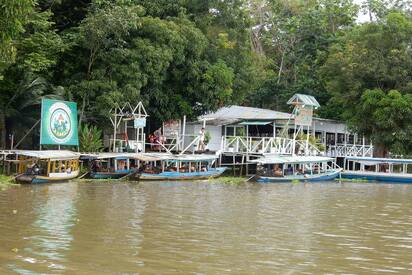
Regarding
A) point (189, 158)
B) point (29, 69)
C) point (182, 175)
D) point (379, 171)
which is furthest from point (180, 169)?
point (379, 171)

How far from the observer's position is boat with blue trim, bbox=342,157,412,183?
110ft

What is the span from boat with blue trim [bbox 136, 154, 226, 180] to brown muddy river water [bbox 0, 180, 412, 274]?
5.70m

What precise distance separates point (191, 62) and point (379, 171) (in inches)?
556

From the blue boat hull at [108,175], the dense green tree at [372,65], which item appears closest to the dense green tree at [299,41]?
the dense green tree at [372,65]

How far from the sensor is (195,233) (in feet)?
39.1

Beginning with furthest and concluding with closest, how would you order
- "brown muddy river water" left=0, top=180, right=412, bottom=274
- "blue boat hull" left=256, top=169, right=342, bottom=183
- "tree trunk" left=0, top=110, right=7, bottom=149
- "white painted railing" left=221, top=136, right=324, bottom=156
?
"white painted railing" left=221, top=136, right=324, bottom=156 → "blue boat hull" left=256, top=169, right=342, bottom=183 → "tree trunk" left=0, top=110, right=7, bottom=149 → "brown muddy river water" left=0, top=180, right=412, bottom=274

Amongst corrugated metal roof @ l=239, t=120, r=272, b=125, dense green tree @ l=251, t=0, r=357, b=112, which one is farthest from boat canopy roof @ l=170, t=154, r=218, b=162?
dense green tree @ l=251, t=0, r=357, b=112

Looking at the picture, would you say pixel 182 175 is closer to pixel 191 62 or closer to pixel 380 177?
pixel 191 62

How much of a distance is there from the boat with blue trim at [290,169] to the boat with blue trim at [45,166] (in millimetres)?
9552

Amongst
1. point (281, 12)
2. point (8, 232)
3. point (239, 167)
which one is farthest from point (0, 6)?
point (281, 12)

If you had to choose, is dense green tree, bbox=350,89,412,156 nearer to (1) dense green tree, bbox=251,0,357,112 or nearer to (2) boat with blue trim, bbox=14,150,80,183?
(1) dense green tree, bbox=251,0,357,112

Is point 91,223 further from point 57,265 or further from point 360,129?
point 360,129

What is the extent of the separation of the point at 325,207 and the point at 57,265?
11.5 meters

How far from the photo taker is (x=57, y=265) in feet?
27.9
